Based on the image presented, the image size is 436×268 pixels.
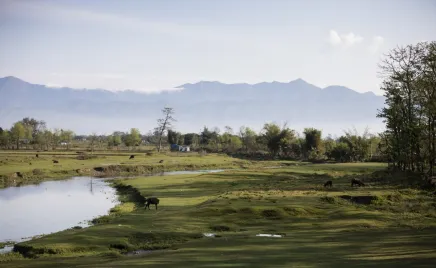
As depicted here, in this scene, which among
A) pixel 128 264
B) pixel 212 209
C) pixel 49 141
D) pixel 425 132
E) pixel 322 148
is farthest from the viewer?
pixel 49 141

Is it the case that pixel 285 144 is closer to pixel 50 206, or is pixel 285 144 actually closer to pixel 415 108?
pixel 415 108

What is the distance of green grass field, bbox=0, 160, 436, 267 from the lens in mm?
21047

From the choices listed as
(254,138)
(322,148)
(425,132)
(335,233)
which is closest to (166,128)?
(254,138)

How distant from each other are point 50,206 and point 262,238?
29180mm

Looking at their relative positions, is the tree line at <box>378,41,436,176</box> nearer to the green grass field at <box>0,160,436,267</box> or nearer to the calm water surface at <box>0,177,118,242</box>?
the green grass field at <box>0,160,436,267</box>

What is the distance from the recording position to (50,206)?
47000 mm

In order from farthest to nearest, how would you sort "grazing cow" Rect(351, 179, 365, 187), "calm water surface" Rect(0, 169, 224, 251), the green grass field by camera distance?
1. "grazing cow" Rect(351, 179, 365, 187)
2. "calm water surface" Rect(0, 169, 224, 251)
3. the green grass field

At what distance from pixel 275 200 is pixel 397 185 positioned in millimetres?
21836

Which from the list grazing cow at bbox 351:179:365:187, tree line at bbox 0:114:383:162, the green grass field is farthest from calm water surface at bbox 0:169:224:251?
tree line at bbox 0:114:383:162

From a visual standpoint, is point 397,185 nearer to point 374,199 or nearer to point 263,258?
point 374,199

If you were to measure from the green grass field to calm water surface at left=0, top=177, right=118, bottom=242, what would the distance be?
3.44 m

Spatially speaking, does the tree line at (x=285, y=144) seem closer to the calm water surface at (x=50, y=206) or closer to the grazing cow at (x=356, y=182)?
the grazing cow at (x=356, y=182)

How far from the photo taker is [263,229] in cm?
3116

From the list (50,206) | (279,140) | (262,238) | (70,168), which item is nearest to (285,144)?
(279,140)
